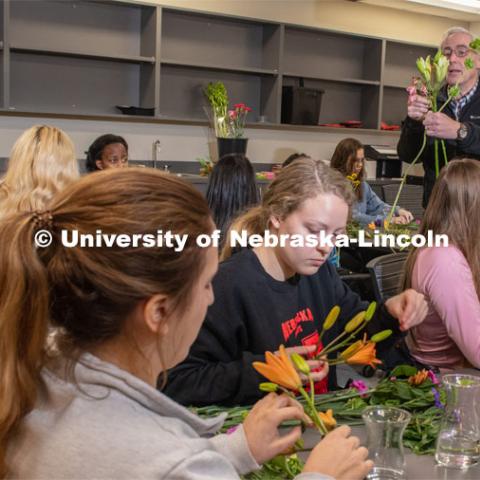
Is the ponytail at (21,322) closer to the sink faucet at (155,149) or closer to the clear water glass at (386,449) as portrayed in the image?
the clear water glass at (386,449)

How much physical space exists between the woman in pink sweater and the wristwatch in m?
0.45

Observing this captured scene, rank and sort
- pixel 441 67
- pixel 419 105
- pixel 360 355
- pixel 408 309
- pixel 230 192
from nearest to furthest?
pixel 360 355, pixel 408 309, pixel 441 67, pixel 419 105, pixel 230 192

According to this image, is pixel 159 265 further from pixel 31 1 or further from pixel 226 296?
pixel 31 1

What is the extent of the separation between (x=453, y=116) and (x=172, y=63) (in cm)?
290

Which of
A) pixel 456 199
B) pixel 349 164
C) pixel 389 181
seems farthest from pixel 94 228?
pixel 389 181

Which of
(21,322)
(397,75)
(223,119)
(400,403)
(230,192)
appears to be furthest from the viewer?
(397,75)

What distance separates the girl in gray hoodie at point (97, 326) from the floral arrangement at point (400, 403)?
1.32ft

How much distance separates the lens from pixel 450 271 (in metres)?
1.94

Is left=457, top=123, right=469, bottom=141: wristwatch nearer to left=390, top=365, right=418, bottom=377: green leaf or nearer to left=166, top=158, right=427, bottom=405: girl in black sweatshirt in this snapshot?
left=166, top=158, right=427, bottom=405: girl in black sweatshirt

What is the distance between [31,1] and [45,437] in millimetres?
4662

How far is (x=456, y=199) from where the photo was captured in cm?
202

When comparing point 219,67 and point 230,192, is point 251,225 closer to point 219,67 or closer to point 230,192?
point 230,192

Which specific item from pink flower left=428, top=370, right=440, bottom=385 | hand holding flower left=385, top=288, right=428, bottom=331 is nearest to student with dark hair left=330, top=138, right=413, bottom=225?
hand holding flower left=385, top=288, right=428, bottom=331

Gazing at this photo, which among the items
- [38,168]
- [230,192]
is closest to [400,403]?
[230,192]
